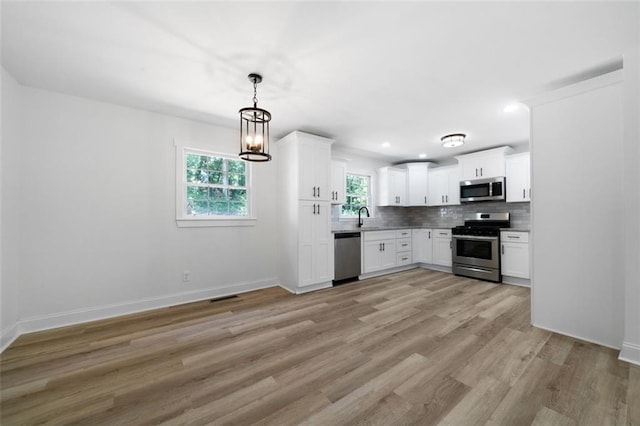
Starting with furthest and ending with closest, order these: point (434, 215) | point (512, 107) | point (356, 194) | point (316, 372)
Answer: point (434, 215) < point (356, 194) < point (512, 107) < point (316, 372)

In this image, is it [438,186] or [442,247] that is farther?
[438,186]

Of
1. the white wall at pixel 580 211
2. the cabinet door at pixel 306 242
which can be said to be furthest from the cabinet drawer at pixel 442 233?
the cabinet door at pixel 306 242

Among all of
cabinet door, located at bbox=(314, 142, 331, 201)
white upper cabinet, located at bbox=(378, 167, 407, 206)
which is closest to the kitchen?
cabinet door, located at bbox=(314, 142, 331, 201)

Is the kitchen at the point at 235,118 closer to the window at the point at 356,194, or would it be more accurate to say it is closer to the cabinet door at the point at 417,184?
the window at the point at 356,194

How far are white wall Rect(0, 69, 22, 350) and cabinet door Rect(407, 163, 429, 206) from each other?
6.38 m

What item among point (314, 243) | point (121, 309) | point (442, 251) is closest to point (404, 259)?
point (442, 251)

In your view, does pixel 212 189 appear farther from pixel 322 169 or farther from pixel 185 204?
pixel 322 169

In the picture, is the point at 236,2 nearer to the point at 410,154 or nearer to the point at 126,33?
the point at 126,33

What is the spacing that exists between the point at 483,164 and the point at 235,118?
4.72 metres

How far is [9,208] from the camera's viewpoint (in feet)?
7.93

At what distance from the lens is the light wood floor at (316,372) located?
4.93ft

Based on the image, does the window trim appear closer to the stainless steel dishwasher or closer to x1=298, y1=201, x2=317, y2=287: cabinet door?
x1=298, y1=201, x2=317, y2=287: cabinet door

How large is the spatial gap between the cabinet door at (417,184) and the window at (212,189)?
12.9ft

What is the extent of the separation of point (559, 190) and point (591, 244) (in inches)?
22.3
